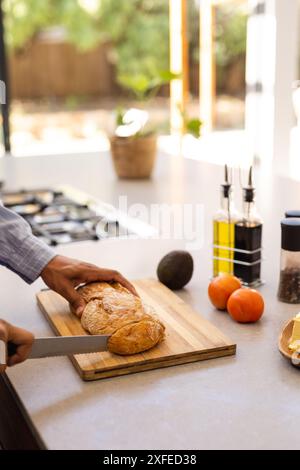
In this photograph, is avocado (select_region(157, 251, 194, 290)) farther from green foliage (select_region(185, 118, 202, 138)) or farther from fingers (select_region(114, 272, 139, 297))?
green foliage (select_region(185, 118, 202, 138))

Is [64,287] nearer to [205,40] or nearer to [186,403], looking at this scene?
[186,403]

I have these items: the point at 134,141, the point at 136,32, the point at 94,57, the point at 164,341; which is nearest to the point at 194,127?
the point at 134,141

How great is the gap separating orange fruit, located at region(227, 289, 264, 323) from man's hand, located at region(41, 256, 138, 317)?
18cm

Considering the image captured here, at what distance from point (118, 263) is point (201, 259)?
7.8 inches

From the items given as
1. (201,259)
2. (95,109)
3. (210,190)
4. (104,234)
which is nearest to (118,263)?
(201,259)

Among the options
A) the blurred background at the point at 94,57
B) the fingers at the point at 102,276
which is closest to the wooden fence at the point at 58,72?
the blurred background at the point at 94,57

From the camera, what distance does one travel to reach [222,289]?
120 centimetres

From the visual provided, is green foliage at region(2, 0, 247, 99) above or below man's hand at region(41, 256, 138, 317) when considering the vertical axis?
above

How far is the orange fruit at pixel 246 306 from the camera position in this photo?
3.74ft

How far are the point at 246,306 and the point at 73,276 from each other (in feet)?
1.07

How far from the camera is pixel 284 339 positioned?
3.40 ft

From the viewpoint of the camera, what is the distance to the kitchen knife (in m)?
0.96

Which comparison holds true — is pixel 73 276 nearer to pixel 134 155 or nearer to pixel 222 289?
pixel 222 289

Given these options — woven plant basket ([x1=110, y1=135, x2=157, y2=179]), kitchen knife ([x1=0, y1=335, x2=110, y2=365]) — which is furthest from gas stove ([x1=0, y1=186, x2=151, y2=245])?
kitchen knife ([x1=0, y1=335, x2=110, y2=365])
